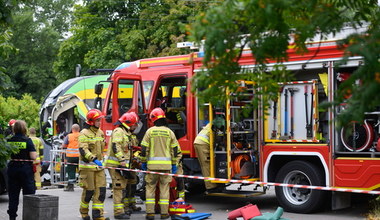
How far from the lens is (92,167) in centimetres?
1029

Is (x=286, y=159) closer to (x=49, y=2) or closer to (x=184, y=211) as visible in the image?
(x=184, y=211)

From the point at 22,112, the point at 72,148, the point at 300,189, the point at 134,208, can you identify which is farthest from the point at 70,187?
the point at 22,112

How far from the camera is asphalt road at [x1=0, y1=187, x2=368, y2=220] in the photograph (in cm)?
1107

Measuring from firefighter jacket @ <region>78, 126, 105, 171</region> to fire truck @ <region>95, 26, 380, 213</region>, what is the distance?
5.39ft

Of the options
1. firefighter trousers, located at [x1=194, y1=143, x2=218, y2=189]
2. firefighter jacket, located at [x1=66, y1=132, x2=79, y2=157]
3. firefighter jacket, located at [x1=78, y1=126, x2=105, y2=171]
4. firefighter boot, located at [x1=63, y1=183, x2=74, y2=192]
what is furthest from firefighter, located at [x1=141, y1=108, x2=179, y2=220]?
firefighter jacket, located at [x1=66, y1=132, x2=79, y2=157]

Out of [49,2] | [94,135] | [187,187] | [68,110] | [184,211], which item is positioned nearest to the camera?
[94,135]

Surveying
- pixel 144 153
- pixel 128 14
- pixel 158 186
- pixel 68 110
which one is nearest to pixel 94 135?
pixel 144 153

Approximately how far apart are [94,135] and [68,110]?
11582 millimetres

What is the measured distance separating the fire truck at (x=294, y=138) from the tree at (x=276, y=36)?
13.0 ft

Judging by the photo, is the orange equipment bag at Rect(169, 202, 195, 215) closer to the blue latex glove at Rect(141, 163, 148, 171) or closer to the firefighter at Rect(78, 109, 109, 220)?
the blue latex glove at Rect(141, 163, 148, 171)

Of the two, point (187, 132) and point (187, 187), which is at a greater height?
point (187, 132)

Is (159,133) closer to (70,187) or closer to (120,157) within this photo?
(120,157)

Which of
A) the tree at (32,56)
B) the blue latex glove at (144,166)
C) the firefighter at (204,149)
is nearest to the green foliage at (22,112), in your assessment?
the firefighter at (204,149)

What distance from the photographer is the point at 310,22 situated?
16.7 feet
